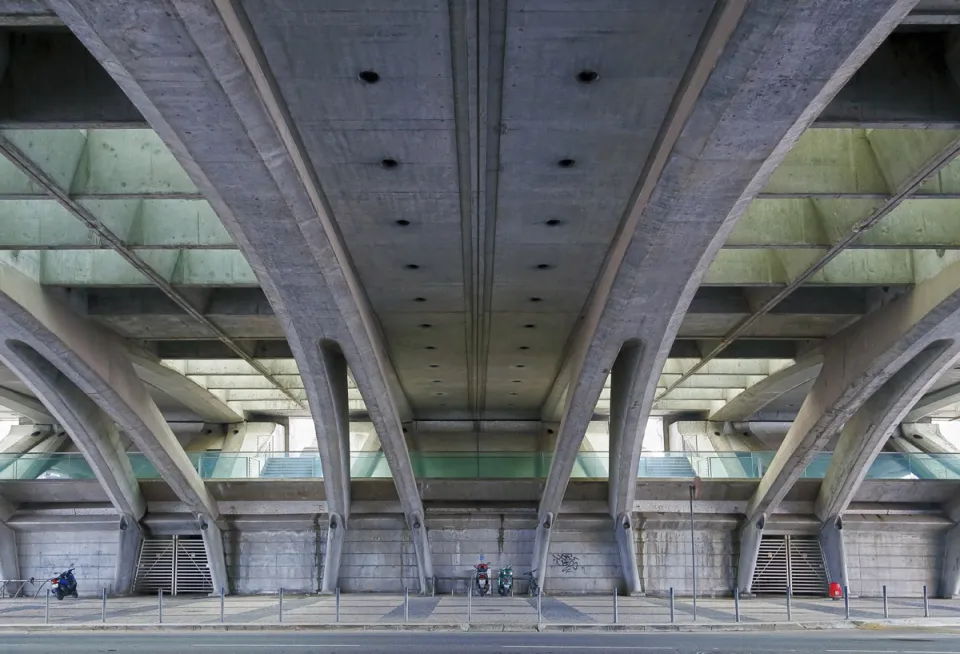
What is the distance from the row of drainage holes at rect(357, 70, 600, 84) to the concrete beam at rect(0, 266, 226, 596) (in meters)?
11.9

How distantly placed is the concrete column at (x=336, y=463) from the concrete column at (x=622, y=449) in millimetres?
7645

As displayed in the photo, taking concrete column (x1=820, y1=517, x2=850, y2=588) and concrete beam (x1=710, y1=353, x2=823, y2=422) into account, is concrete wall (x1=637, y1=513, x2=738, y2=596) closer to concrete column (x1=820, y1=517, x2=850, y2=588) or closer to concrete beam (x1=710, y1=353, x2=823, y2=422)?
concrete column (x1=820, y1=517, x2=850, y2=588)

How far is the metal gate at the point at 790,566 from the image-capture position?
107ft

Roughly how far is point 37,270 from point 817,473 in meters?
24.7

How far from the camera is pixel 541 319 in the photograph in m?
24.8

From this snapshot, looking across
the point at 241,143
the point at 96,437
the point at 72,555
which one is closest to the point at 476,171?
the point at 241,143

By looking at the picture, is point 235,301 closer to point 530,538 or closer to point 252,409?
point 530,538

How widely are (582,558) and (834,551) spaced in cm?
Result: 867

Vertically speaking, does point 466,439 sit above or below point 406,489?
above

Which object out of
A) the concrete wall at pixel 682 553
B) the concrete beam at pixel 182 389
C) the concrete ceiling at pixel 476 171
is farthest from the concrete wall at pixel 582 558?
the concrete beam at pixel 182 389

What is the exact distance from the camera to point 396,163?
1488 cm

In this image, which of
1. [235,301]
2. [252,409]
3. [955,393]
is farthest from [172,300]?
[955,393]

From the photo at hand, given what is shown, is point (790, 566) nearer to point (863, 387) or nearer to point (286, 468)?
point (863, 387)

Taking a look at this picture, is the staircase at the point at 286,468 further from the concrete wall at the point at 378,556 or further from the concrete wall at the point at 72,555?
the concrete wall at the point at 72,555
